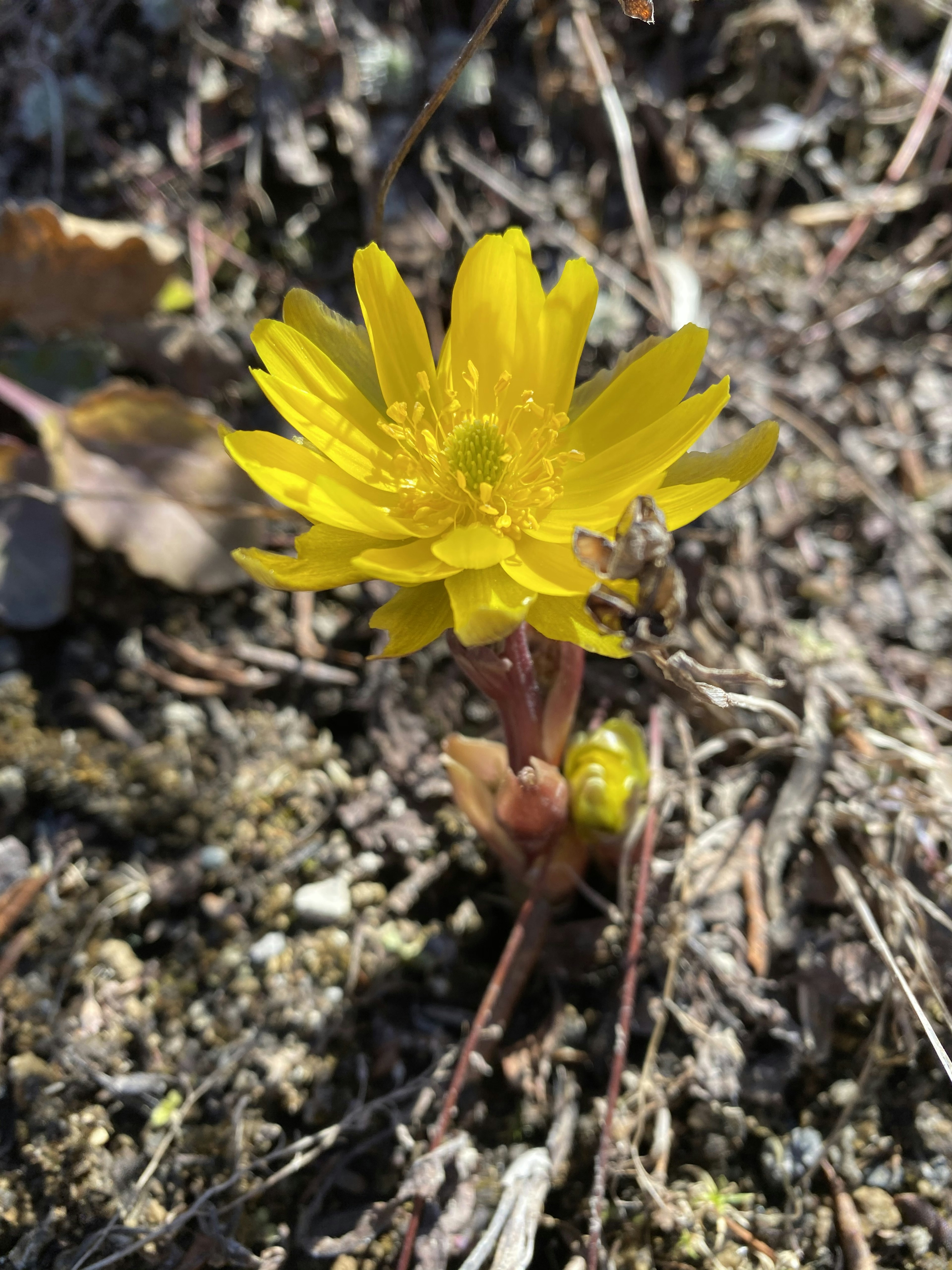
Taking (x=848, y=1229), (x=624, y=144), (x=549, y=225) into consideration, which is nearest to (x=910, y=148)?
(x=624, y=144)

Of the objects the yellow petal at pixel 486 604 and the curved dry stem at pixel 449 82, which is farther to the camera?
the curved dry stem at pixel 449 82

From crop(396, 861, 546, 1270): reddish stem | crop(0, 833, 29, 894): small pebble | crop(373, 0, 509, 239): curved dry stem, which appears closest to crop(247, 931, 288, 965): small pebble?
crop(396, 861, 546, 1270): reddish stem

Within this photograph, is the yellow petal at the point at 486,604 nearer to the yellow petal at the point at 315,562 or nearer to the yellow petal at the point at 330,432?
the yellow petal at the point at 315,562

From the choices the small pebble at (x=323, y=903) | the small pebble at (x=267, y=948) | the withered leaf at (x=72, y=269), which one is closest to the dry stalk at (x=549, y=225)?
the withered leaf at (x=72, y=269)

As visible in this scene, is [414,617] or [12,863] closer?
[414,617]

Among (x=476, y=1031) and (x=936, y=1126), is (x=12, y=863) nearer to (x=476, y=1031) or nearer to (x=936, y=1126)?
(x=476, y=1031)

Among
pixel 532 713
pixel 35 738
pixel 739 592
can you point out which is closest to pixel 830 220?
pixel 739 592
